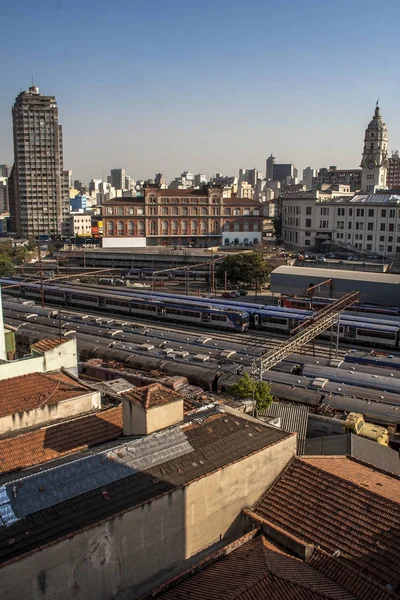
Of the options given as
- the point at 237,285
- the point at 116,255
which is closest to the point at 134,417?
the point at 237,285

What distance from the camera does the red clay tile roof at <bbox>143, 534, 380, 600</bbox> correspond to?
8.66 metres

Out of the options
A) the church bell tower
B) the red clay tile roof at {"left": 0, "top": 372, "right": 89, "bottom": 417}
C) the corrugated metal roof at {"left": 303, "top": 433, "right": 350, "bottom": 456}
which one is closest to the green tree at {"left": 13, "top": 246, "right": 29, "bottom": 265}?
the church bell tower

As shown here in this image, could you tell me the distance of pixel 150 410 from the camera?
1172cm

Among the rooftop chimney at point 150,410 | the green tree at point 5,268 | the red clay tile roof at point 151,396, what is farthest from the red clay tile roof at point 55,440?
the green tree at point 5,268

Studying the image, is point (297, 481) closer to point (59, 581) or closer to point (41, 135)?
point (59, 581)

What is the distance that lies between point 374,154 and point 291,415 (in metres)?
82.3

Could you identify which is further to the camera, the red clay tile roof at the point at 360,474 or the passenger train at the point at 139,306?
the passenger train at the point at 139,306

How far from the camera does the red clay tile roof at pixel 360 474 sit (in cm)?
1230

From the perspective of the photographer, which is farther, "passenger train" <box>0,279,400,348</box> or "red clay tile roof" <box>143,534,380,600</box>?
"passenger train" <box>0,279,400,348</box>

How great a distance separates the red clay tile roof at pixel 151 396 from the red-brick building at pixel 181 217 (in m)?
75.5

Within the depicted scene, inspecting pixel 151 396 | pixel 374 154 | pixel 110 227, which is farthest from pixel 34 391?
pixel 374 154

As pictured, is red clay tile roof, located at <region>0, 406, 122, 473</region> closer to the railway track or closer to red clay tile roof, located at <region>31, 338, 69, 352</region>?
red clay tile roof, located at <region>31, 338, 69, 352</region>

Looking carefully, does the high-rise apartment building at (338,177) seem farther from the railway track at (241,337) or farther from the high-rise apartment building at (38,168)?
the railway track at (241,337)

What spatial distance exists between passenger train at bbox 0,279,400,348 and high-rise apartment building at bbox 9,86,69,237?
181 feet
